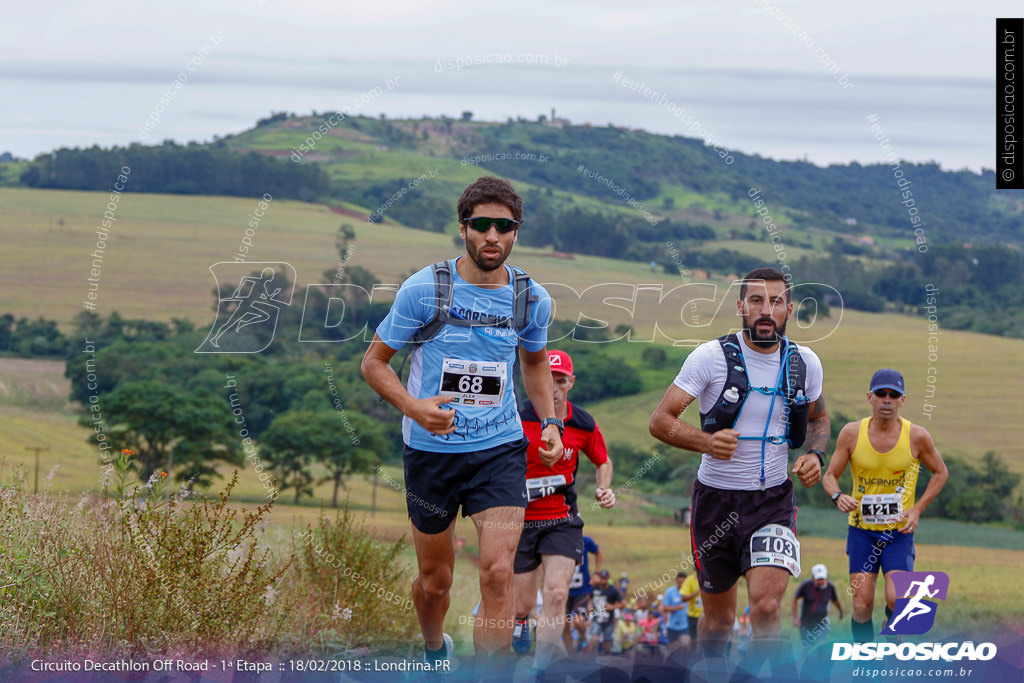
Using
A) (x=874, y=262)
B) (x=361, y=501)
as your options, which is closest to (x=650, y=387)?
(x=361, y=501)

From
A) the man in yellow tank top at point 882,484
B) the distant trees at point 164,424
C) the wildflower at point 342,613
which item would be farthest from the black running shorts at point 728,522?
the distant trees at point 164,424

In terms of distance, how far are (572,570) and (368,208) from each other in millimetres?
65625

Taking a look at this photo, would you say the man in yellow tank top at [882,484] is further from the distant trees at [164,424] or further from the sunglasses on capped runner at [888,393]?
the distant trees at [164,424]

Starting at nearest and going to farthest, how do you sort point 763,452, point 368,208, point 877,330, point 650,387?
point 763,452
point 650,387
point 877,330
point 368,208

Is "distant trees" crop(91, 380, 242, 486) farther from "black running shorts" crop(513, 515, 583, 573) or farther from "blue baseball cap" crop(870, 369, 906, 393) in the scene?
"blue baseball cap" crop(870, 369, 906, 393)

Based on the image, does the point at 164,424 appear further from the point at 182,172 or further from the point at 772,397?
the point at 772,397

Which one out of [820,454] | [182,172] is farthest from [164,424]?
[820,454]

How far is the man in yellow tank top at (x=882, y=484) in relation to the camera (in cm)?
783

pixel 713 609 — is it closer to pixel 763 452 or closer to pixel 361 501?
pixel 763 452

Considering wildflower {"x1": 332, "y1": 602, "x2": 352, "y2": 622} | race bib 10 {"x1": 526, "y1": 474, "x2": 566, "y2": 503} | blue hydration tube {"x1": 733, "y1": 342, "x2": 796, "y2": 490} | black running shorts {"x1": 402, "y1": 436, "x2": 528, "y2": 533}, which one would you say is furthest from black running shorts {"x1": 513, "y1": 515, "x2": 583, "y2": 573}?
black running shorts {"x1": 402, "y1": 436, "x2": 528, "y2": 533}

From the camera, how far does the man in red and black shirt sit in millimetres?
7316

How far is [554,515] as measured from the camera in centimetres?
748

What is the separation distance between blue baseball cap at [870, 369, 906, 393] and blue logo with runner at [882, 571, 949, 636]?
4.15 feet

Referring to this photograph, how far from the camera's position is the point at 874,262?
225 feet
